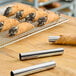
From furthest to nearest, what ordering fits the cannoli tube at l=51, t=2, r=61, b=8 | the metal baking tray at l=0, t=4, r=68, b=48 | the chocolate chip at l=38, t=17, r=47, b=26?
the cannoli tube at l=51, t=2, r=61, b=8 < the chocolate chip at l=38, t=17, r=47, b=26 < the metal baking tray at l=0, t=4, r=68, b=48

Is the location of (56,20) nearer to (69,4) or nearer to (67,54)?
(67,54)

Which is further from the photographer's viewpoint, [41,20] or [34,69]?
[41,20]

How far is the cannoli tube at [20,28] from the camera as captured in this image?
1.01 m

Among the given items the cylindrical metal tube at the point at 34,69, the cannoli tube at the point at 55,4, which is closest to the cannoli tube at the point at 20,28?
the cylindrical metal tube at the point at 34,69

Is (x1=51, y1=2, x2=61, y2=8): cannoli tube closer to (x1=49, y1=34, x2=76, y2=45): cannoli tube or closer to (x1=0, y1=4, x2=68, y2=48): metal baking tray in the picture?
(x1=0, y1=4, x2=68, y2=48): metal baking tray

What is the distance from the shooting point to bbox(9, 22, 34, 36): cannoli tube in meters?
1.01

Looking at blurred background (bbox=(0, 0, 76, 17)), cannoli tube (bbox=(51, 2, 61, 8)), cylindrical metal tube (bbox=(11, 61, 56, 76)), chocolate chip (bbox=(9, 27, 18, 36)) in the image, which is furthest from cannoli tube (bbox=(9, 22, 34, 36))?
cannoli tube (bbox=(51, 2, 61, 8))

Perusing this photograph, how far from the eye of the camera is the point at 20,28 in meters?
1.04

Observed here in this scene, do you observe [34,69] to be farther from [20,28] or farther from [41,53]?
[20,28]

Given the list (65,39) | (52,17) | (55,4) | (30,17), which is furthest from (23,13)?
(55,4)

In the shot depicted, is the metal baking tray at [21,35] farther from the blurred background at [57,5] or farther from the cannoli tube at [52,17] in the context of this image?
the blurred background at [57,5]

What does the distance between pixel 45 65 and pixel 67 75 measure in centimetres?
9

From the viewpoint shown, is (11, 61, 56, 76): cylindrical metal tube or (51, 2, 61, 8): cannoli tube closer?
(11, 61, 56, 76): cylindrical metal tube

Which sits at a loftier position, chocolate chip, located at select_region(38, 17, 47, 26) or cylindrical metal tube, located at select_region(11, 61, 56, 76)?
chocolate chip, located at select_region(38, 17, 47, 26)
